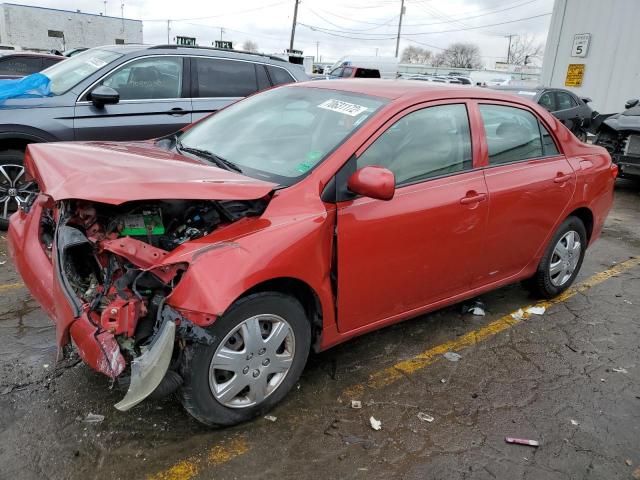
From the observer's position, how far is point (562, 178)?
13.3 feet

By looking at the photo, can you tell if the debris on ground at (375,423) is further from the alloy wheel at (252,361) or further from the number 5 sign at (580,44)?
the number 5 sign at (580,44)

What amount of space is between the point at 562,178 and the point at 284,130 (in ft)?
7.22

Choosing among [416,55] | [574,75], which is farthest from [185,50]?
[416,55]

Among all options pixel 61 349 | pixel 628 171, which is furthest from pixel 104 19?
pixel 61 349

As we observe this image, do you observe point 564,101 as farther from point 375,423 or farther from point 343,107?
point 375,423

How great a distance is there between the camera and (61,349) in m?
2.52

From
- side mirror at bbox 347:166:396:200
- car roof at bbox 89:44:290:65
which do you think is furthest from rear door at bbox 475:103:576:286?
car roof at bbox 89:44:290:65

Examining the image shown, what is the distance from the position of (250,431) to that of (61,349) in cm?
100

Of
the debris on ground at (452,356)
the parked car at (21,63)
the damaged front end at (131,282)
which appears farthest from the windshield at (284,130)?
the parked car at (21,63)

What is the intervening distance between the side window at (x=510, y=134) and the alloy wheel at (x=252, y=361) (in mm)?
1936

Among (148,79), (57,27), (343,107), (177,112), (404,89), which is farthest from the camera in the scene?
(57,27)

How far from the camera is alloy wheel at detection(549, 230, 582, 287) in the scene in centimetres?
435

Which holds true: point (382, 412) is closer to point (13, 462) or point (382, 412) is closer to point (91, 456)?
point (91, 456)

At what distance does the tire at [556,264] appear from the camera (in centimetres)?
426
